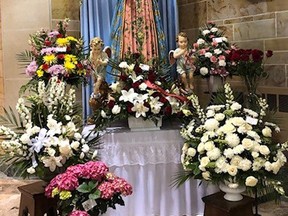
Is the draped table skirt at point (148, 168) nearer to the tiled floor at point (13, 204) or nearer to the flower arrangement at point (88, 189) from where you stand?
the tiled floor at point (13, 204)

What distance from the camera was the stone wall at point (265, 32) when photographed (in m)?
3.20

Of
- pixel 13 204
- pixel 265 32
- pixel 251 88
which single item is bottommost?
pixel 13 204

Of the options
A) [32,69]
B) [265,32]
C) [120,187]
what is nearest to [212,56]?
[265,32]

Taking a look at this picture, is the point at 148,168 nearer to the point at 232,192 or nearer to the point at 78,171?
the point at 232,192

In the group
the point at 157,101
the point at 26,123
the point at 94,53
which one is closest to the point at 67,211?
the point at 26,123

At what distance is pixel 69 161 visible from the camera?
6.65ft

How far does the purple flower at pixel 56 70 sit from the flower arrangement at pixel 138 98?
37 cm

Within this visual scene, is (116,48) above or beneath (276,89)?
above

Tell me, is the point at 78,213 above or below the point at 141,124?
below

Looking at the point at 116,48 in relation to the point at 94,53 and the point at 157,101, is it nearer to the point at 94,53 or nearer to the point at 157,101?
the point at 94,53

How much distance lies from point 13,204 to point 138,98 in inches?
59.0

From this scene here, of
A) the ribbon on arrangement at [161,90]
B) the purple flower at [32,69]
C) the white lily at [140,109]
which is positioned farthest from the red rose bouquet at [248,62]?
the purple flower at [32,69]

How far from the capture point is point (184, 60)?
9.67ft

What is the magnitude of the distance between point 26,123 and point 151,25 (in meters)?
1.56
